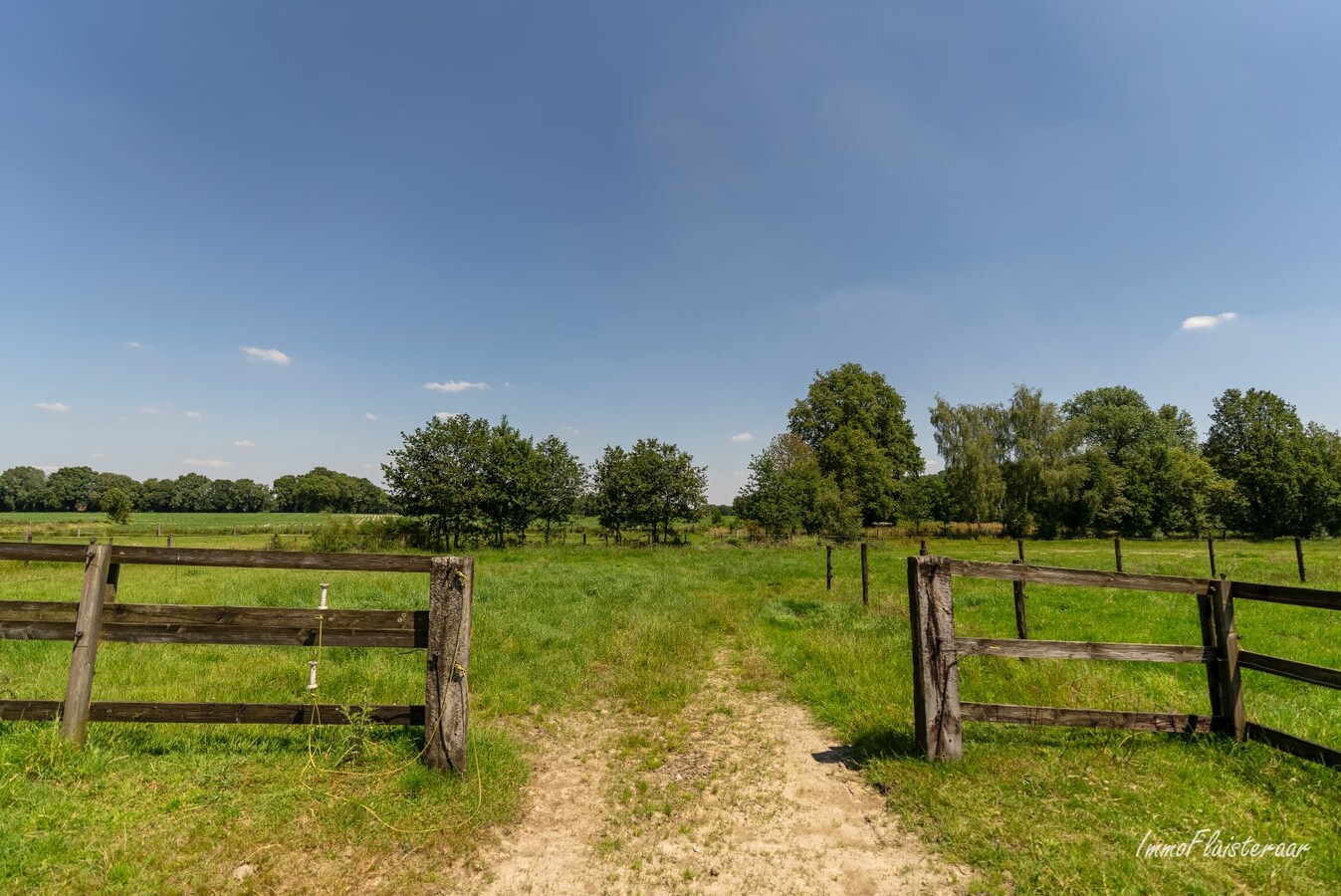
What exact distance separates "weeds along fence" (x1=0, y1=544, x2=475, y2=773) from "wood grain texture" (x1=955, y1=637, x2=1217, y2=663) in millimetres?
4499

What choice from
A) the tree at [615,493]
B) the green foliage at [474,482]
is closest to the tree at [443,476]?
the green foliage at [474,482]

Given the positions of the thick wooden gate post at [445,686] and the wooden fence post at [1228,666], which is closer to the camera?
the thick wooden gate post at [445,686]

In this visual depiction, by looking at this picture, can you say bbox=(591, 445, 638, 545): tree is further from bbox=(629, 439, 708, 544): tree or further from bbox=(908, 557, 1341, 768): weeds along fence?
bbox=(908, 557, 1341, 768): weeds along fence

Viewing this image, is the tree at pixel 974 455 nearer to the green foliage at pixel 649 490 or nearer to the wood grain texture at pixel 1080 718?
the green foliage at pixel 649 490

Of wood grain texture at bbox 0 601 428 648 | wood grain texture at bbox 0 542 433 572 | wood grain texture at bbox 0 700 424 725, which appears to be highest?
wood grain texture at bbox 0 542 433 572

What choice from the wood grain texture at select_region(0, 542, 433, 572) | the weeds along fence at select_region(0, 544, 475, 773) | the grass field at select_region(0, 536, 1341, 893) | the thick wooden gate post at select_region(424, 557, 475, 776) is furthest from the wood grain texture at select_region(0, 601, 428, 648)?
the grass field at select_region(0, 536, 1341, 893)

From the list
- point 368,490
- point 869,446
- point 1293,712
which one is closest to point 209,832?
point 1293,712

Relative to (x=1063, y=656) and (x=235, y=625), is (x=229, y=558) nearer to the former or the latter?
(x=235, y=625)

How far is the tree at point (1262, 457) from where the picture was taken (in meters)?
47.3

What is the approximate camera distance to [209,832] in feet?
12.3

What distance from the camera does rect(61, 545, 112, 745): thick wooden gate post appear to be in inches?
183

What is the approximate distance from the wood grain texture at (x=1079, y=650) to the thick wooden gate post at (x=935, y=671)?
175 mm

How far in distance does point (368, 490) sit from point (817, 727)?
164 metres

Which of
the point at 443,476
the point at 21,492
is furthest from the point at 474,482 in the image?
the point at 21,492
